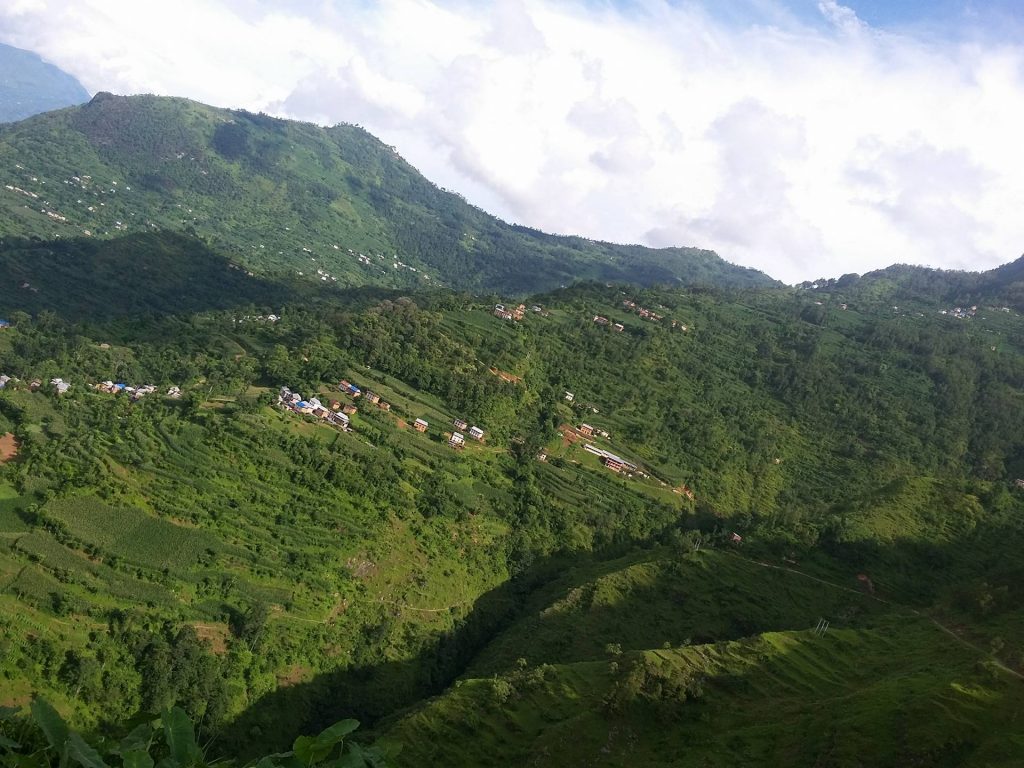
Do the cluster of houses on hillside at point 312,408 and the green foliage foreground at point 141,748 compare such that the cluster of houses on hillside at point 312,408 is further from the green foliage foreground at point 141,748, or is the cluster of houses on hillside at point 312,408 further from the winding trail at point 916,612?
the green foliage foreground at point 141,748

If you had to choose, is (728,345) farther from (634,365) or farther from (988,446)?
(988,446)

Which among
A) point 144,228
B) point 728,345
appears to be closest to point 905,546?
point 728,345

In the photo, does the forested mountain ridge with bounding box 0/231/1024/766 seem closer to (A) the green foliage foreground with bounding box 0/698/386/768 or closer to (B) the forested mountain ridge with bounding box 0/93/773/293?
(A) the green foliage foreground with bounding box 0/698/386/768

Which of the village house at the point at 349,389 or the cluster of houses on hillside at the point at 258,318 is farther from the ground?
the cluster of houses on hillside at the point at 258,318

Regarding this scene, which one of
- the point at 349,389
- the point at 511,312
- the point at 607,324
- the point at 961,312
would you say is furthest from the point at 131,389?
the point at 961,312

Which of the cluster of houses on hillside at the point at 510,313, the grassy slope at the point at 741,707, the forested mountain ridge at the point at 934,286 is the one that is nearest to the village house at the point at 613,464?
the cluster of houses on hillside at the point at 510,313

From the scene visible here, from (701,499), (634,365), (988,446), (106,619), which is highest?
(988,446)
